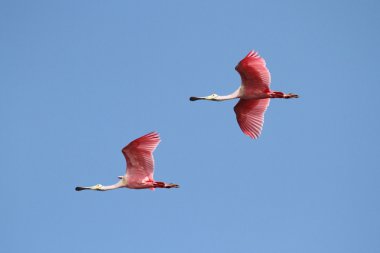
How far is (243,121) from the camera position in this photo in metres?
34.8

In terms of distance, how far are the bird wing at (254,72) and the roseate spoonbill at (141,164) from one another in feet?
9.26

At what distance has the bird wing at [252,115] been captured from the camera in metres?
34.7

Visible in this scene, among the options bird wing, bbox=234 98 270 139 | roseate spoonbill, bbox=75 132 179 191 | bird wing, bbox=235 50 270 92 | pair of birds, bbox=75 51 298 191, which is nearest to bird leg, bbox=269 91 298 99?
pair of birds, bbox=75 51 298 191

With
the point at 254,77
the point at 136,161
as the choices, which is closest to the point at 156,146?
the point at 136,161

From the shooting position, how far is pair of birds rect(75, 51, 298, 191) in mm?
32281

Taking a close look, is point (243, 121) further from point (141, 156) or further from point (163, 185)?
point (141, 156)

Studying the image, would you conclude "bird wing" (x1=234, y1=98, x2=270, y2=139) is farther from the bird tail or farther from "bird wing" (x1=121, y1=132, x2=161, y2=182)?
"bird wing" (x1=121, y1=132, x2=161, y2=182)

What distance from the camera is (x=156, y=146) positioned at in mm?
32156

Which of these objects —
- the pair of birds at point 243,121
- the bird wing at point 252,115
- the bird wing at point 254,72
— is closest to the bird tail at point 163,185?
the pair of birds at point 243,121

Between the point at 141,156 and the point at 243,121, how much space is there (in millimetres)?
3636

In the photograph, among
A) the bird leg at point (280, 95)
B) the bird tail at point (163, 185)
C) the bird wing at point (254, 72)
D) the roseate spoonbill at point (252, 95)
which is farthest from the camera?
the bird leg at point (280, 95)

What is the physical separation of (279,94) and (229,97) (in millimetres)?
1657

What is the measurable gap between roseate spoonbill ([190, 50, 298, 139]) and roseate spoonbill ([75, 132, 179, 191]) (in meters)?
2.89

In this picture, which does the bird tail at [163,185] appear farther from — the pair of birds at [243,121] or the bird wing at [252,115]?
the bird wing at [252,115]
